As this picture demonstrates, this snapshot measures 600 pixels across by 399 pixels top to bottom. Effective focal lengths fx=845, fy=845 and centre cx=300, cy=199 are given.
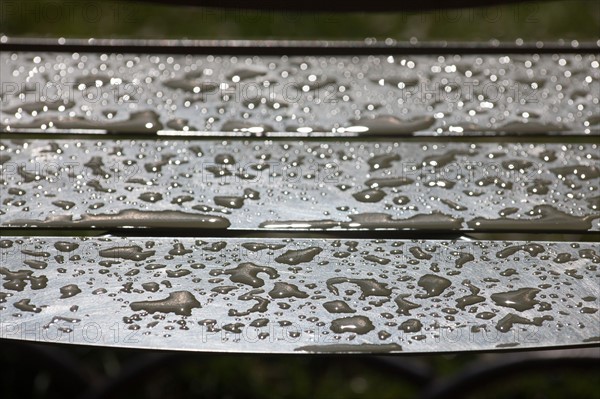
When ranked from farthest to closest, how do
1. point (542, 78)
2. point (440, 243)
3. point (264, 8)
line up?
point (264, 8) < point (542, 78) < point (440, 243)

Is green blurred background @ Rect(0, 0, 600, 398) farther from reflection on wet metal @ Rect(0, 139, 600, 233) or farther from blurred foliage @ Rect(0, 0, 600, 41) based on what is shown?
reflection on wet metal @ Rect(0, 139, 600, 233)

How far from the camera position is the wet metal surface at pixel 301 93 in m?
1.38

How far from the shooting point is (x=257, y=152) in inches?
51.5

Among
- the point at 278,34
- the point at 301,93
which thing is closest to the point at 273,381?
the point at 301,93

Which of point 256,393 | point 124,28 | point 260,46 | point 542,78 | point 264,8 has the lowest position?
point 256,393

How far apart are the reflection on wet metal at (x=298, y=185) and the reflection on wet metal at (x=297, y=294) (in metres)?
0.05

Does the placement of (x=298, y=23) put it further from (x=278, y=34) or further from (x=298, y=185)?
(x=298, y=185)

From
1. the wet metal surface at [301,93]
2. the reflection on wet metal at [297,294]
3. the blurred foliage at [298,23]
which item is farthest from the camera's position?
the blurred foliage at [298,23]

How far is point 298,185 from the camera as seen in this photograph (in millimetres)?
1219

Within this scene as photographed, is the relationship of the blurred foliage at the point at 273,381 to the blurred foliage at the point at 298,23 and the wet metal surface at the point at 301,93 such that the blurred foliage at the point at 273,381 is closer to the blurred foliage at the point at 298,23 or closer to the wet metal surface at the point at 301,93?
the wet metal surface at the point at 301,93

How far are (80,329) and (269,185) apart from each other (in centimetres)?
41

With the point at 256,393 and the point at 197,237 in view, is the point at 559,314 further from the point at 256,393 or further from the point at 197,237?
the point at 256,393

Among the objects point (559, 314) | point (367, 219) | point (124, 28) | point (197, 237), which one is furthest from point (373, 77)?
point (124, 28)

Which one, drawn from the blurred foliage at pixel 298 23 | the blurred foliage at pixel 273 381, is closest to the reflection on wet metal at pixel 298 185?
the blurred foliage at pixel 273 381
